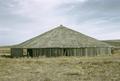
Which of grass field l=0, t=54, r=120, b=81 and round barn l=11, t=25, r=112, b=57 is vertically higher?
round barn l=11, t=25, r=112, b=57

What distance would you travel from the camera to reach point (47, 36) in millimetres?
51062

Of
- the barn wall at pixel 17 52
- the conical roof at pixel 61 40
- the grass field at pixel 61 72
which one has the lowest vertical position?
the grass field at pixel 61 72

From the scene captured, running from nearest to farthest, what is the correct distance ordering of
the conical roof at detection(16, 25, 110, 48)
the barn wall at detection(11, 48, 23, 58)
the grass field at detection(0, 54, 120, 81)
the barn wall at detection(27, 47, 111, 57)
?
the grass field at detection(0, 54, 120, 81) → the barn wall at detection(27, 47, 111, 57) → the conical roof at detection(16, 25, 110, 48) → the barn wall at detection(11, 48, 23, 58)

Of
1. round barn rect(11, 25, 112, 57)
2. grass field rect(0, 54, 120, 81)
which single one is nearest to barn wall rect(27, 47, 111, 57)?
round barn rect(11, 25, 112, 57)

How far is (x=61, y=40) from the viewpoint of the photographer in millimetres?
49094

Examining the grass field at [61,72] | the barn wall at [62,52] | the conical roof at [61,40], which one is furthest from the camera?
the conical roof at [61,40]

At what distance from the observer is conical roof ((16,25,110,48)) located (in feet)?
155

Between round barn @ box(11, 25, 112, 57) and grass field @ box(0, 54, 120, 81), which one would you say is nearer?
grass field @ box(0, 54, 120, 81)

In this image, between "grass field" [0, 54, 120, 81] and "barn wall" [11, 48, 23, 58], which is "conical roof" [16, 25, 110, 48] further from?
"grass field" [0, 54, 120, 81]

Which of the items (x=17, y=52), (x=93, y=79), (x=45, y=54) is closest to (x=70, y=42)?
(x=45, y=54)

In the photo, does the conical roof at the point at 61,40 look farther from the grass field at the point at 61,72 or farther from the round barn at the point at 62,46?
the grass field at the point at 61,72

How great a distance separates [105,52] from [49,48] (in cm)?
1093

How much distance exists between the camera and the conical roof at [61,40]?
47.3 metres

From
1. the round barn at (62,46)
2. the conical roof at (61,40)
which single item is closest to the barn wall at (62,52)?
the round barn at (62,46)
